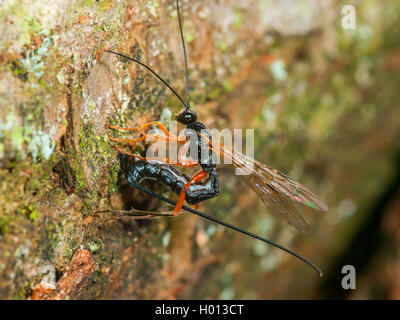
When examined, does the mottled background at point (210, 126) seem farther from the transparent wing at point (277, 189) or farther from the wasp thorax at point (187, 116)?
the transparent wing at point (277, 189)

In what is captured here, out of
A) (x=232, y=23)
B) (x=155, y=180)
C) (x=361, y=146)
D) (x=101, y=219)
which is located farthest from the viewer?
(x=361, y=146)

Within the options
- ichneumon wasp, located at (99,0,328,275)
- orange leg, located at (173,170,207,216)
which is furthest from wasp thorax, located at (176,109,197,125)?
orange leg, located at (173,170,207,216)

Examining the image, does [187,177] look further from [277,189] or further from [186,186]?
[277,189]

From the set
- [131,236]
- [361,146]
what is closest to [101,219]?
[131,236]

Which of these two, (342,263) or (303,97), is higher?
(303,97)

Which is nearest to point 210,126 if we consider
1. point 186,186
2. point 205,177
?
point 205,177

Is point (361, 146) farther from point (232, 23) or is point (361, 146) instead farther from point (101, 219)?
point (101, 219)
